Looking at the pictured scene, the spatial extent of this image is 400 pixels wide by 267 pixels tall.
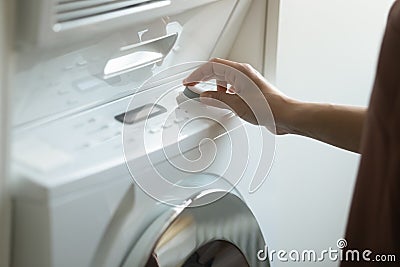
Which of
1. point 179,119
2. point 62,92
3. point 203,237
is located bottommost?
point 203,237

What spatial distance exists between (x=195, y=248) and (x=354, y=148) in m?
0.31

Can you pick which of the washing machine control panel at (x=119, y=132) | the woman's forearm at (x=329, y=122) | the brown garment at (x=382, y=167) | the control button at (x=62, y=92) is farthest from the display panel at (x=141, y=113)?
the brown garment at (x=382, y=167)

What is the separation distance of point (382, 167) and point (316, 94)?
862 millimetres

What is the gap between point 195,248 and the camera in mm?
1261

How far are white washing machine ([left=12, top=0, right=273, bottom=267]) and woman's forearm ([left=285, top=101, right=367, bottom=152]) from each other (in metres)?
0.13

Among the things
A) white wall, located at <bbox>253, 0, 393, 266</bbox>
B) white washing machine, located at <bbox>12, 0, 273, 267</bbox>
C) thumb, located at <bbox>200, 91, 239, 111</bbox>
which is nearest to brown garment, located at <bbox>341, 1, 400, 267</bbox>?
white washing machine, located at <bbox>12, 0, 273, 267</bbox>

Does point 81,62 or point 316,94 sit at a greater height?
point 81,62

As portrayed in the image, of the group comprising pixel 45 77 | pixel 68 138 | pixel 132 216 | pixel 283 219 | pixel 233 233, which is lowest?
pixel 283 219

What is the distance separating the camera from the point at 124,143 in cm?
113

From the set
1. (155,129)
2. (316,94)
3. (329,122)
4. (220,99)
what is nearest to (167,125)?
(155,129)

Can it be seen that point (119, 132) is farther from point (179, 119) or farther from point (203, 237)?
point (203, 237)

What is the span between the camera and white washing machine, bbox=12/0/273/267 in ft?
3.34

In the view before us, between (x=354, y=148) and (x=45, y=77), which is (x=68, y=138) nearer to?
(x=45, y=77)

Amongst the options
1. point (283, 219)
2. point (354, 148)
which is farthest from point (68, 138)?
point (283, 219)
